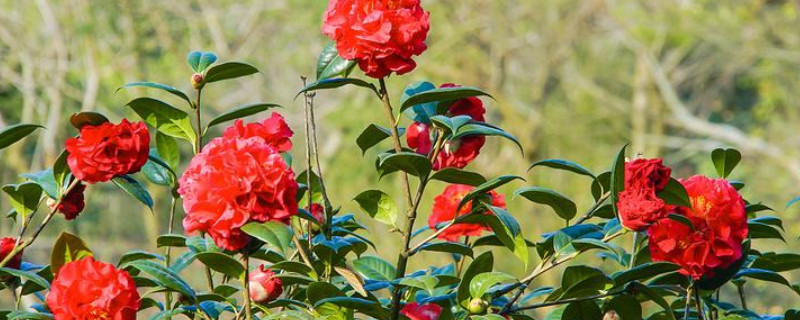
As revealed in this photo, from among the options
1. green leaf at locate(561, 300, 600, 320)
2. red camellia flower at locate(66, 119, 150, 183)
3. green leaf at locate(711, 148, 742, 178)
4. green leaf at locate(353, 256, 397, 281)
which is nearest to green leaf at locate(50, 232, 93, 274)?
red camellia flower at locate(66, 119, 150, 183)

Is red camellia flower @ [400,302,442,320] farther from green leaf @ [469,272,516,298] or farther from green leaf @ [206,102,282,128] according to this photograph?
green leaf @ [206,102,282,128]

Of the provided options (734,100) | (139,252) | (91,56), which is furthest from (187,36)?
(139,252)

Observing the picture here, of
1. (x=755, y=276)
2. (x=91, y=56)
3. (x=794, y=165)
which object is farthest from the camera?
(x=794, y=165)

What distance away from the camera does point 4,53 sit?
10328 mm

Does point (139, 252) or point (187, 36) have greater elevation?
point (187, 36)

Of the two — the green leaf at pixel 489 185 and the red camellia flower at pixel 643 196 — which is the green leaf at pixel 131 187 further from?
the red camellia flower at pixel 643 196

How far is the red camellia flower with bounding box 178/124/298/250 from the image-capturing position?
107 cm

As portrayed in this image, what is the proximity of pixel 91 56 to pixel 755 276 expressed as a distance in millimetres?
9026

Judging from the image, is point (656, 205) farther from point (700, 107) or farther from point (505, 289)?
point (700, 107)

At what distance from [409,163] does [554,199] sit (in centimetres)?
22

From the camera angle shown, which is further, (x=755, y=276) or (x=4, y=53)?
(x=4, y=53)

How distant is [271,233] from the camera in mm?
1074

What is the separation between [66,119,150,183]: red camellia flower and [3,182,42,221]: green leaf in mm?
146

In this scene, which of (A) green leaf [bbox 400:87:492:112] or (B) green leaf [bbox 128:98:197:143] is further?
(B) green leaf [bbox 128:98:197:143]
